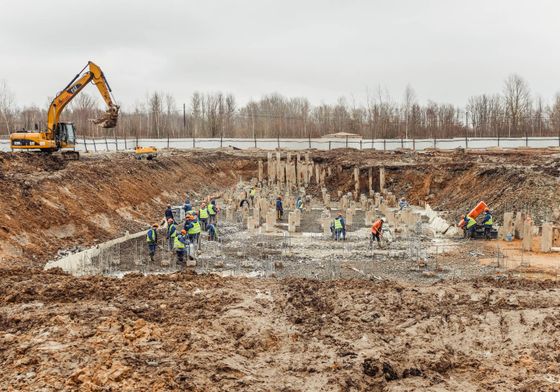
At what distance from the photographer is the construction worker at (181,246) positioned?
13238mm

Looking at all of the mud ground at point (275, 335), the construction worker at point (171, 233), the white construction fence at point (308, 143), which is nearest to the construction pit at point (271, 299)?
the mud ground at point (275, 335)

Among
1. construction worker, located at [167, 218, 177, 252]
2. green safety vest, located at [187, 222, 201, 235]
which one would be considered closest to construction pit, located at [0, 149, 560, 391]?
construction worker, located at [167, 218, 177, 252]

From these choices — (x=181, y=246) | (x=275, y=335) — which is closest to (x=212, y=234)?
(x=181, y=246)

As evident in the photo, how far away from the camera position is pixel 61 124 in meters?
21.7

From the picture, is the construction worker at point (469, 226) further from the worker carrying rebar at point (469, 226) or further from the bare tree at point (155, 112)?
the bare tree at point (155, 112)

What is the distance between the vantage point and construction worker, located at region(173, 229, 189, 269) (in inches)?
521

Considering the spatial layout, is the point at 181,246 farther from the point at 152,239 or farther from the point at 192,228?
the point at 192,228

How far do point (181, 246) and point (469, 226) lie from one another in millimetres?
8788

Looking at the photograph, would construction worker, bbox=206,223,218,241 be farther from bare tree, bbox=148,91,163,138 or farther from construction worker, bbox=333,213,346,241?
bare tree, bbox=148,91,163,138

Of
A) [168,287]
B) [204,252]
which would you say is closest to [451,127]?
[204,252]

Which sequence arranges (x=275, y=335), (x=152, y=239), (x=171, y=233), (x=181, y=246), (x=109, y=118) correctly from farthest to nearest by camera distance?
(x=109, y=118), (x=171, y=233), (x=152, y=239), (x=181, y=246), (x=275, y=335)

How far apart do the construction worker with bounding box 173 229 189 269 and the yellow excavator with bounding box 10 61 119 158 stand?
29.2ft

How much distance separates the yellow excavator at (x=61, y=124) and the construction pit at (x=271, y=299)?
940 millimetres

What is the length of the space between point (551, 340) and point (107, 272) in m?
9.42
